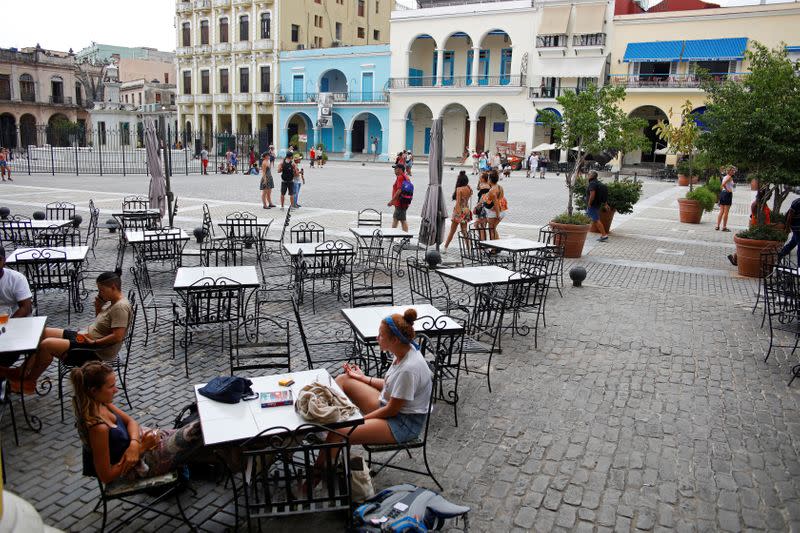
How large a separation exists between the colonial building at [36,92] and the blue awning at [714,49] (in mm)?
50315

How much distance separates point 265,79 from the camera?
51562mm

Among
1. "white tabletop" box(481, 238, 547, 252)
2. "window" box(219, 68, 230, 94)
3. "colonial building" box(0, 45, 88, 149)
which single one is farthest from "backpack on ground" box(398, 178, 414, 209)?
"colonial building" box(0, 45, 88, 149)

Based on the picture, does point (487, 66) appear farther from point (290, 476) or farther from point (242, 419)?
point (290, 476)

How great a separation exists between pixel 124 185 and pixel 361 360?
71.6ft

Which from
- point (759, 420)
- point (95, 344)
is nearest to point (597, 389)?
point (759, 420)

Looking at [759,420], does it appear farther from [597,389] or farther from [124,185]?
[124,185]

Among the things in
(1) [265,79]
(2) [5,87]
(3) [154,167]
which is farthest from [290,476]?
(2) [5,87]

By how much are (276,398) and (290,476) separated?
0.55 m

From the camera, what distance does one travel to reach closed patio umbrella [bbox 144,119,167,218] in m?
13.1

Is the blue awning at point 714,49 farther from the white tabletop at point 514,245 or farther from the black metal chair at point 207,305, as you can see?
the black metal chair at point 207,305

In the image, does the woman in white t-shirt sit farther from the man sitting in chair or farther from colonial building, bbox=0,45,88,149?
colonial building, bbox=0,45,88,149

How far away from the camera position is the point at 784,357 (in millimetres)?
6875

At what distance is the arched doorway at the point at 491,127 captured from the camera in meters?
45.1

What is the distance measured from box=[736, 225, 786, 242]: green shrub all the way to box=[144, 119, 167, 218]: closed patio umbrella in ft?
38.0
